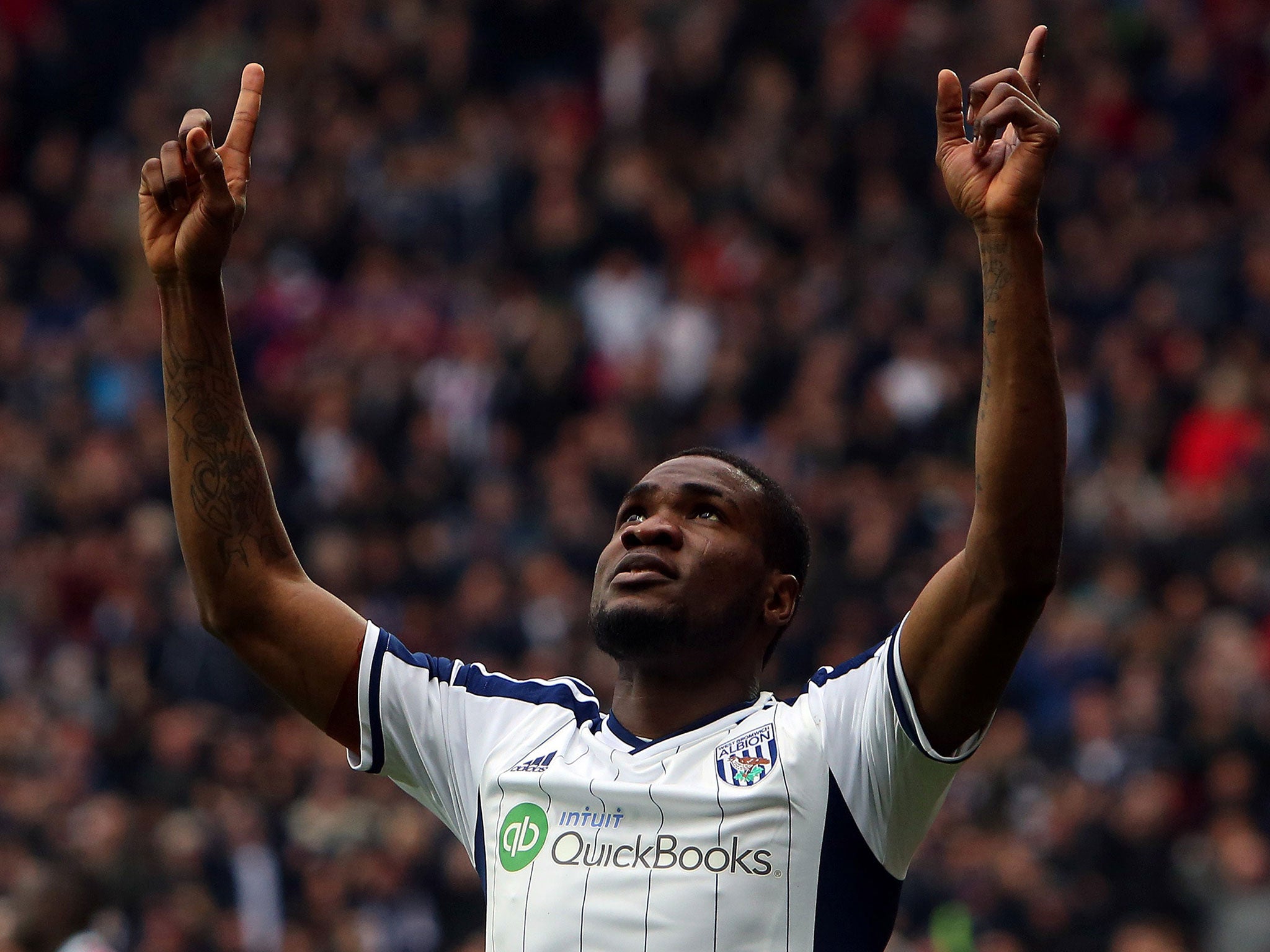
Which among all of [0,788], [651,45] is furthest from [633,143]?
[0,788]

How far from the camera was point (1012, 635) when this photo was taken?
3.46m

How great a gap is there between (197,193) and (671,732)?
1481 mm

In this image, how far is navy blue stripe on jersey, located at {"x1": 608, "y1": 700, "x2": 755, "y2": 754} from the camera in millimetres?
4020

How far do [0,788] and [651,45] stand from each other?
816 cm

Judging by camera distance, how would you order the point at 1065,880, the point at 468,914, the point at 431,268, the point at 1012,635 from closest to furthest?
the point at 1012,635 < the point at 1065,880 < the point at 468,914 < the point at 431,268

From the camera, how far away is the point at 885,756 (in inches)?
144

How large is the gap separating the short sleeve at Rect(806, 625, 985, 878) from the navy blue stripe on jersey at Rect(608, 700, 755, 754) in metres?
0.27

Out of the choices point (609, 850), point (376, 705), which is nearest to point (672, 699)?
point (609, 850)

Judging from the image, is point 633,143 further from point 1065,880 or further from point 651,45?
point 1065,880

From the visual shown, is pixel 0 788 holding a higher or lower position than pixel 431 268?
lower

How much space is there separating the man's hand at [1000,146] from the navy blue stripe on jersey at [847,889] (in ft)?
3.63

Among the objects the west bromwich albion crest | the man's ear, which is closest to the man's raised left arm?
the west bromwich albion crest

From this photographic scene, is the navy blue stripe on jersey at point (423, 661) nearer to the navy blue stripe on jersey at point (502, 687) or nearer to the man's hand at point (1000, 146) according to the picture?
the navy blue stripe on jersey at point (502, 687)

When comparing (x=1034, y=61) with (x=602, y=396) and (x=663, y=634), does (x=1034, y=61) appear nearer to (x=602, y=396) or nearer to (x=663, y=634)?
(x=663, y=634)
